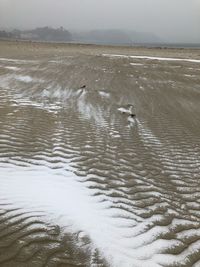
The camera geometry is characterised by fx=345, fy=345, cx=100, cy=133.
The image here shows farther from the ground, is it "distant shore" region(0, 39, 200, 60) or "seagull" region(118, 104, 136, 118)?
"distant shore" region(0, 39, 200, 60)

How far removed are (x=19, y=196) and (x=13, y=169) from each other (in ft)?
3.39

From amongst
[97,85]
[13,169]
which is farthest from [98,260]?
[97,85]

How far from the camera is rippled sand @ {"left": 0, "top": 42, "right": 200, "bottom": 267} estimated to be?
13.3 feet

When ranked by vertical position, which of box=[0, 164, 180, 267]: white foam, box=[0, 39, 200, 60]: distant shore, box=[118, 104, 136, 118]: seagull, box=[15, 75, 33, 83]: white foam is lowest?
box=[0, 164, 180, 267]: white foam

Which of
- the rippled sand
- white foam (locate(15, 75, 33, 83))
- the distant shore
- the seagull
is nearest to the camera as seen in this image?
the rippled sand

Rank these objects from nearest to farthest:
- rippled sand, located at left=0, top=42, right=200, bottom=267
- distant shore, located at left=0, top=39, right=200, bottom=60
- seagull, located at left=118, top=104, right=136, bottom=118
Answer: rippled sand, located at left=0, top=42, right=200, bottom=267 < seagull, located at left=118, top=104, right=136, bottom=118 < distant shore, located at left=0, top=39, right=200, bottom=60

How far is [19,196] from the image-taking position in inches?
197

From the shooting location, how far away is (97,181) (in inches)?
229

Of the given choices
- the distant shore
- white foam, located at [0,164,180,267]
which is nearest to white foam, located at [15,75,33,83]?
white foam, located at [0,164,180,267]

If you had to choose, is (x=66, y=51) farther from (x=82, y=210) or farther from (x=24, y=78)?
(x=82, y=210)

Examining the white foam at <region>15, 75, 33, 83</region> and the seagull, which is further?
the white foam at <region>15, 75, 33, 83</region>

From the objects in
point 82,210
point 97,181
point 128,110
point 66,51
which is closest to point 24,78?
point 128,110

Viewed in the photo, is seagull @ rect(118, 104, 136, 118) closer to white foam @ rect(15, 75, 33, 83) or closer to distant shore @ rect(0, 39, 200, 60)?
white foam @ rect(15, 75, 33, 83)

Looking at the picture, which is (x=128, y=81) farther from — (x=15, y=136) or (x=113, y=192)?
(x=113, y=192)
